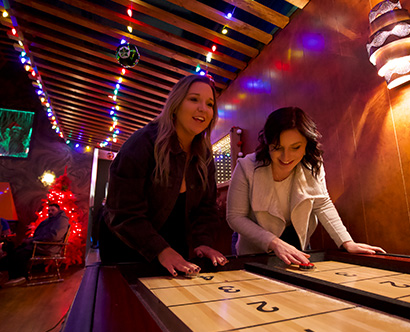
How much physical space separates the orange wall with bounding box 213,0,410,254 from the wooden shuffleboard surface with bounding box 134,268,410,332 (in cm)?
94

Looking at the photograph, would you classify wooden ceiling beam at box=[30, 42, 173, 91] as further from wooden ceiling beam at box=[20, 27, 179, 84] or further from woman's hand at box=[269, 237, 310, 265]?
woman's hand at box=[269, 237, 310, 265]

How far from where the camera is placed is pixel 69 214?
22.0ft

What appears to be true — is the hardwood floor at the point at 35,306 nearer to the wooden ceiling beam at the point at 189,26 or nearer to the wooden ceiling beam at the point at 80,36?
the wooden ceiling beam at the point at 189,26

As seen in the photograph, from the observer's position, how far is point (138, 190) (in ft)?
3.37

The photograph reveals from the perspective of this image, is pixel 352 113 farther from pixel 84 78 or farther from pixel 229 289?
pixel 84 78

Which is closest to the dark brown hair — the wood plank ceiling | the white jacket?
the white jacket

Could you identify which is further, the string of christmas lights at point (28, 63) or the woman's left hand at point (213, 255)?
the string of christmas lights at point (28, 63)

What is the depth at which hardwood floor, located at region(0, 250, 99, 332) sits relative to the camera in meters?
2.42

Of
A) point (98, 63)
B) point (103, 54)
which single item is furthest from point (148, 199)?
point (98, 63)

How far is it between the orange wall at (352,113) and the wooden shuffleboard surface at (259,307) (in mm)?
942

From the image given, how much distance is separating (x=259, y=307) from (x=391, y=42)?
5.27 ft

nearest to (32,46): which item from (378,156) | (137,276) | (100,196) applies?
(137,276)

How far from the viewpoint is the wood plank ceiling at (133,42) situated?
2.81m

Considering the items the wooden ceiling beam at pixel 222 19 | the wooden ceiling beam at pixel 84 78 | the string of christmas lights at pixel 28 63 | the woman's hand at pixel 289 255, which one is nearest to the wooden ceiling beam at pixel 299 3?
the wooden ceiling beam at pixel 222 19
